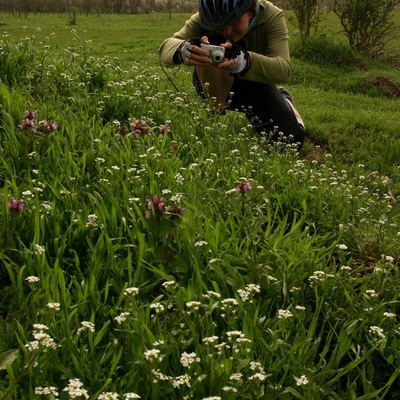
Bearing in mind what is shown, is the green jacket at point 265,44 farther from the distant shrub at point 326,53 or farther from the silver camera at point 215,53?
the distant shrub at point 326,53

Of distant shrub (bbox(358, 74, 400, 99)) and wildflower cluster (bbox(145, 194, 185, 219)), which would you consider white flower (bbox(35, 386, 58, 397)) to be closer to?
wildflower cluster (bbox(145, 194, 185, 219))

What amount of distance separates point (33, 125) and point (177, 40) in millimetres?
2117

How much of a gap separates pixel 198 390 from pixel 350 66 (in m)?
12.0

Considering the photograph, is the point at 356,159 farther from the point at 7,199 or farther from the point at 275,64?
the point at 7,199

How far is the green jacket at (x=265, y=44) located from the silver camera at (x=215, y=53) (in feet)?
1.44

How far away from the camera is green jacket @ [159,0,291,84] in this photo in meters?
4.86

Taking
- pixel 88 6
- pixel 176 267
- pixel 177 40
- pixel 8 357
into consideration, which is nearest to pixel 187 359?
pixel 8 357

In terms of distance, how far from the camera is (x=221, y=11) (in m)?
4.59

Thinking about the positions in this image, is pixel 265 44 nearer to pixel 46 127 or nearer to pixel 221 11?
pixel 221 11

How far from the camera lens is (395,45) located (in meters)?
17.4

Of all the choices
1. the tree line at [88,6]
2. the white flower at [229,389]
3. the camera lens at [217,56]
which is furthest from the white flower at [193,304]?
the tree line at [88,6]

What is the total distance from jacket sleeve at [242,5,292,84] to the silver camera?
436 millimetres

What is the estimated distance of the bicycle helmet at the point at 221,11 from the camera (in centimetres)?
455

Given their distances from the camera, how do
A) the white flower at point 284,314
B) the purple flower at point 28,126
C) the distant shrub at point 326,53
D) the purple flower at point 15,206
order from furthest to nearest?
the distant shrub at point 326,53, the purple flower at point 28,126, the purple flower at point 15,206, the white flower at point 284,314
